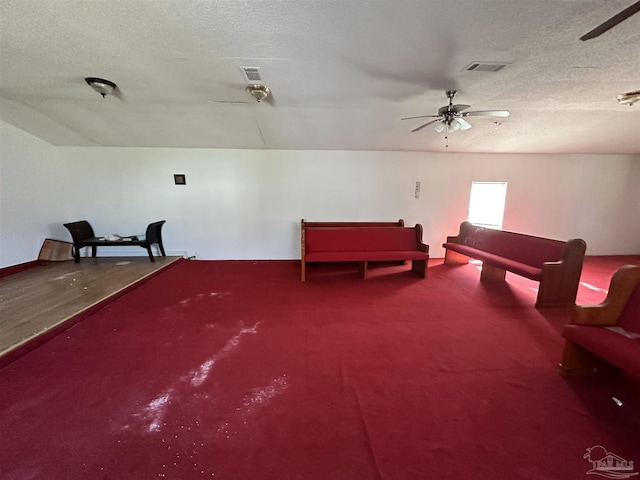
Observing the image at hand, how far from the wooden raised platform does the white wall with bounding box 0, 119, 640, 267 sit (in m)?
0.90

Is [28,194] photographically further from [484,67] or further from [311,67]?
[484,67]

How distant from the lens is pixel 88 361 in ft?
6.44

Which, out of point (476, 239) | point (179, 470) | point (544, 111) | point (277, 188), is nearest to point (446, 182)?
point (476, 239)

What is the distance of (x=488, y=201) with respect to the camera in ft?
18.1

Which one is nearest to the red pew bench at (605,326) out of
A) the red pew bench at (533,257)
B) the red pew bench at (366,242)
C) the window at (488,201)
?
the red pew bench at (533,257)

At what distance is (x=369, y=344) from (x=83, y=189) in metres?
5.89

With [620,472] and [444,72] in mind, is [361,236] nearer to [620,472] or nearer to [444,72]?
[444,72]

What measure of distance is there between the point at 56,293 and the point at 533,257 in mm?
6127

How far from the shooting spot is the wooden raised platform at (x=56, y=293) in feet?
7.02

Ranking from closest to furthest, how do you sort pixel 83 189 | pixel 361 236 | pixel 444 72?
pixel 444 72 → pixel 361 236 → pixel 83 189

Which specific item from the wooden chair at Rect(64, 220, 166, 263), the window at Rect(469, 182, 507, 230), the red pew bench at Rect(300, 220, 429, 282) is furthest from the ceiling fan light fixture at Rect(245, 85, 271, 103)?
the window at Rect(469, 182, 507, 230)

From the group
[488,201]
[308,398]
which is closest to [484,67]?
[308,398]

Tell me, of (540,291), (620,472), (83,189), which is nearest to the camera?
(620,472)

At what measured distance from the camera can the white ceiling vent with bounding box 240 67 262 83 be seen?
2547 millimetres
